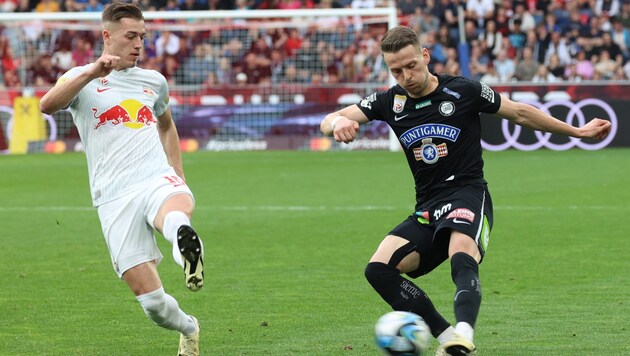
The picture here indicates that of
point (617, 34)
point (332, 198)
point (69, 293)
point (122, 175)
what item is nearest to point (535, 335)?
point (122, 175)

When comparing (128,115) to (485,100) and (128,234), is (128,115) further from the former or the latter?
(485,100)

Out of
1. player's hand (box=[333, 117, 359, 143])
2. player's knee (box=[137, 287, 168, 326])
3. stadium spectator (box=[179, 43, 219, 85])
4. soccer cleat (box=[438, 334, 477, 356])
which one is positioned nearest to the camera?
soccer cleat (box=[438, 334, 477, 356])

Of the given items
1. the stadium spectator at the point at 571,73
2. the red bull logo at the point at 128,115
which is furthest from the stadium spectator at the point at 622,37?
the red bull logo at the point at 128,115

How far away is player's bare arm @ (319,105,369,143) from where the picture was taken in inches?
248

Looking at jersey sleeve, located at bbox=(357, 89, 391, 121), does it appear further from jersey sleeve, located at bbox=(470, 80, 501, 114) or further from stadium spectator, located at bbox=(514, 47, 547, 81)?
stadium spectator, located at bbox=(514, 47, 547, 81)

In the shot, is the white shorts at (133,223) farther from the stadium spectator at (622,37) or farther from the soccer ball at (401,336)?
the stadium spectator at (622,37)

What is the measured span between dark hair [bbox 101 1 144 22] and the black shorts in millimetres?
1993

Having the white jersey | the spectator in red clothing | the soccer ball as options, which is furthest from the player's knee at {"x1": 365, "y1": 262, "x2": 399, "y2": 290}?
the spectator in red clothing

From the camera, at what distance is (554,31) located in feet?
92.1

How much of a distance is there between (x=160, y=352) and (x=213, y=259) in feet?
13.6

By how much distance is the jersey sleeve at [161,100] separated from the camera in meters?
7.22

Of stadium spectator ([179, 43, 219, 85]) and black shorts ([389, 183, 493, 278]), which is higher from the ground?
black shorts ([389, 183, 493, 278])

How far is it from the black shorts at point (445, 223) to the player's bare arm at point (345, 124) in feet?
2.21

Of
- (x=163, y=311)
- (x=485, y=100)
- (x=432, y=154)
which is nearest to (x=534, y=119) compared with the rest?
(x=485, y=100)
